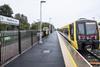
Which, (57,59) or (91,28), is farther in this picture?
(91,28)

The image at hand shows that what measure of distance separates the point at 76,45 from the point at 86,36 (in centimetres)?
136

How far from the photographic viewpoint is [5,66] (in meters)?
13.5

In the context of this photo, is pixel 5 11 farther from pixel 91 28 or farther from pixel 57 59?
pixel 57 59

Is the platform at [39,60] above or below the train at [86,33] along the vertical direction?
below

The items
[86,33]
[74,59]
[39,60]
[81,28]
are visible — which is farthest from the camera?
[81,28]

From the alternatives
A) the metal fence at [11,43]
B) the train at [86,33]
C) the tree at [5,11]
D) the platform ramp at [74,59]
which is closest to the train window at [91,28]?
the train at [86,33]

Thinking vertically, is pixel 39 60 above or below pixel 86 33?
below

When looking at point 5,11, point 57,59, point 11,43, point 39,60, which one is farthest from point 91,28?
point 5,11

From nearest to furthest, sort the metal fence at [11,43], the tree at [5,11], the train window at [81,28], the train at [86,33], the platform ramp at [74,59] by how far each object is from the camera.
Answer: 1. the platform ramp at [74,59]
2. the metal fence at [11,43]
3. the train at [86,33]
4. the train window at [81,28]
5. the tree at [5,11]

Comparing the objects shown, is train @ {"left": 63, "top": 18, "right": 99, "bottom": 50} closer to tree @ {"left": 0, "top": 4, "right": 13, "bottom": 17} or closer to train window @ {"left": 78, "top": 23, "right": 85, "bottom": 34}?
train window @ {"left": 78, "top": 23, "right": 85, "bottom": 34}

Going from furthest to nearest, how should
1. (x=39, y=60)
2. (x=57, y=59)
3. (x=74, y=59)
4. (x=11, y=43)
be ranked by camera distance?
(x=11, y=43), (x=57, y=59), (x=39, y=60), (x=74, y=59)

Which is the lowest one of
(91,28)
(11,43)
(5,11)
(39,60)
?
(39,60)

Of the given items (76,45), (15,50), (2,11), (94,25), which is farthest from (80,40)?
(2,11)

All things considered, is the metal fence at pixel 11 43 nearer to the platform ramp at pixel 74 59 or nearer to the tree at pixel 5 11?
the platform ramp at pixel 74 59
